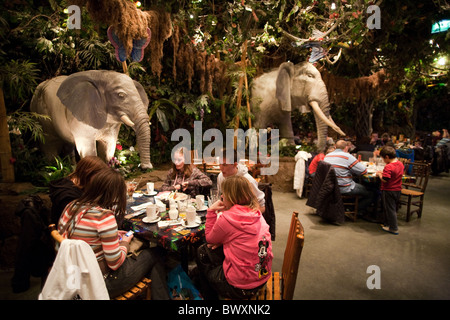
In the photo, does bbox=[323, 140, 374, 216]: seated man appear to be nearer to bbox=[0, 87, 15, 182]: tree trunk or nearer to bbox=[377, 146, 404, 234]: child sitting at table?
bbox=[377, 146, 404, 234]: child sitting at table

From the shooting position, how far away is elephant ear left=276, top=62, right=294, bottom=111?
614cm

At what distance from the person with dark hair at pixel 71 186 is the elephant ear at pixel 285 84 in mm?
4866

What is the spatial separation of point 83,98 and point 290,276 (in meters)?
3.56

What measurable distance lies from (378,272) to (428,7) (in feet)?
22.0

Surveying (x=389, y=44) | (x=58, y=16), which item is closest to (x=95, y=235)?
(x=58, y=16)

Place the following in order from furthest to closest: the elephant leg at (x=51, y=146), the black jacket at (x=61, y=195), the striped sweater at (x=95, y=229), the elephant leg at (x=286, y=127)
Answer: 1. the elephant leg at (x=286, y=127)
2. the elephant leg at (x=51, y=146)
3. the black jacket at (x=61, y=195)
4. the striped sweater at (x=95, y=229)

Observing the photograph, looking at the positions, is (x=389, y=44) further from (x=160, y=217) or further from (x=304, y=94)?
(x=160, y=217)

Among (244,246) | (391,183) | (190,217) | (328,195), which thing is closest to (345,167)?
(328,195)

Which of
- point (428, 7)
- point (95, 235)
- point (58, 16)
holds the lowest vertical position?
point (95, 235)

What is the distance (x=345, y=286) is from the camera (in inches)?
112

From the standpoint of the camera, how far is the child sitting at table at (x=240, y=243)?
1807 millimetres

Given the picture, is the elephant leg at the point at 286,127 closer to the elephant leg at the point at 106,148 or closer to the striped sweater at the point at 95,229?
the elephant leg at the point at 106,148

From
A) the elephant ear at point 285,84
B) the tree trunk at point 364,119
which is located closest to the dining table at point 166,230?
the elephant ear at point 285,84

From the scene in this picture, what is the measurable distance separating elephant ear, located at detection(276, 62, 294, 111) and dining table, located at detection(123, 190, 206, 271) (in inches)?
171
